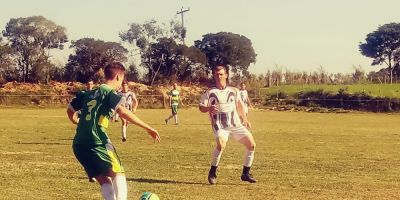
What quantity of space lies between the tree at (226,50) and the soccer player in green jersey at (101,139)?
78.0 m

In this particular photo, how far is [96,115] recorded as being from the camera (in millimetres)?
7051

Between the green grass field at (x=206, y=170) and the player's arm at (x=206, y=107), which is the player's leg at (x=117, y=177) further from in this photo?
the player's arm at (x=206, y=107)

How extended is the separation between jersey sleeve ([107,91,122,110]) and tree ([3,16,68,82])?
6574cm

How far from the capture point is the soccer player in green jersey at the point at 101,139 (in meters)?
7.04

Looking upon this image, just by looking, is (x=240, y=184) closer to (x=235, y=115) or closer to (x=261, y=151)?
(x=235, y=115)

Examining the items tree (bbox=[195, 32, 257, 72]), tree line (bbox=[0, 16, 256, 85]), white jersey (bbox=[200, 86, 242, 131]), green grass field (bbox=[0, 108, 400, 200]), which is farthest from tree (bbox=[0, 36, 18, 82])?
white jersey (bbox=[200, 86, 242, 131])

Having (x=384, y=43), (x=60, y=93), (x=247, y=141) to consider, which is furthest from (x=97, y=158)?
(x=384, y=43)

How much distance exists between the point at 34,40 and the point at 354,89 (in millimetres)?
39116

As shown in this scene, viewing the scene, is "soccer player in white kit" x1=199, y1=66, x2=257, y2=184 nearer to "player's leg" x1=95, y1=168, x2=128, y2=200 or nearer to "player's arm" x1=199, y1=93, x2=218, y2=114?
"player's arm" x1=199, y1=93, x2=218, y2=114

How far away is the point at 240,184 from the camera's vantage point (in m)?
11.2

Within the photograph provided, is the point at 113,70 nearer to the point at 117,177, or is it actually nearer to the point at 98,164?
the point at 98,164

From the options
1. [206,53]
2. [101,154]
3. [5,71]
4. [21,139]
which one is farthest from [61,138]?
[206,53]

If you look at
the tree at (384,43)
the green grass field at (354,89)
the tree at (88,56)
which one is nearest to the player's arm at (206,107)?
the green grass field at (354,89)

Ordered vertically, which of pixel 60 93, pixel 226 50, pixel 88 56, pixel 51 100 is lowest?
pixel 51 100
